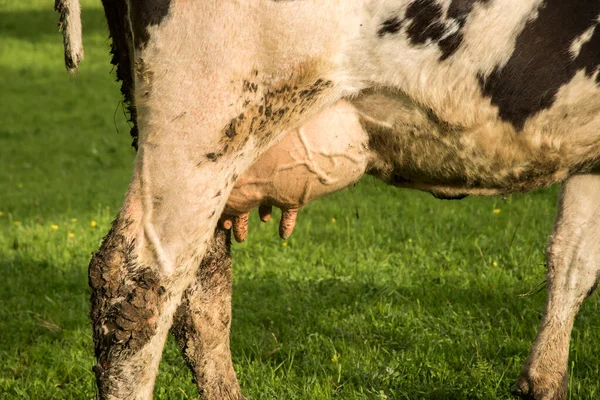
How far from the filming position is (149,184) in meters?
3.18

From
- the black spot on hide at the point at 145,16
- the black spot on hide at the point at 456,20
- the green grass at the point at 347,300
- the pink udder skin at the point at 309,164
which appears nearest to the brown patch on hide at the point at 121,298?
the pink udder skin at the point at 309,164

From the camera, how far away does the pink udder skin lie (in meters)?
3.32

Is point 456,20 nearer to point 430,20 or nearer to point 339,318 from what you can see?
point 430,20

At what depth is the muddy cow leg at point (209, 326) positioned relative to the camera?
4.02 m

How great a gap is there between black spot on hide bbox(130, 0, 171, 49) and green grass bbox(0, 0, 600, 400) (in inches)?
28.8

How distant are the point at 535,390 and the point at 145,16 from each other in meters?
2.38

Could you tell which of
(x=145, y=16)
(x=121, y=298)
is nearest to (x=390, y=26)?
(x=145, y=16)

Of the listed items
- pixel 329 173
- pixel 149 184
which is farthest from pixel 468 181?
pixel 149 184

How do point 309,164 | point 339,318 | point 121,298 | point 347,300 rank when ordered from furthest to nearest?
point 347,300, point 339,318, point 309,164, point 121,298

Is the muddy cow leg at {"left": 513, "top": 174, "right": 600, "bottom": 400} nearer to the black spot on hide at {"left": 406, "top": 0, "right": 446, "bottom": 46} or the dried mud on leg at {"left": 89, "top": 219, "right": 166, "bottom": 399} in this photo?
the black spot on hide at {"left": 406, "top": 0, "right": 446, "bottom": 46}

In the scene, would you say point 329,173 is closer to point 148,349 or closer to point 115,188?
point 148,349

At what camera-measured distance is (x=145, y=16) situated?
3.15 m

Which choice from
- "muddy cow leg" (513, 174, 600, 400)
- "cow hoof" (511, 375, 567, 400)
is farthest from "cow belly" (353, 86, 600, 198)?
"cow hoof" (511, 375, 567, 400)

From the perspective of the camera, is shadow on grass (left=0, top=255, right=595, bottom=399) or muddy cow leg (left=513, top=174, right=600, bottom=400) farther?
shadow on grass (left=0, top=255, right=595, bottom=399)
